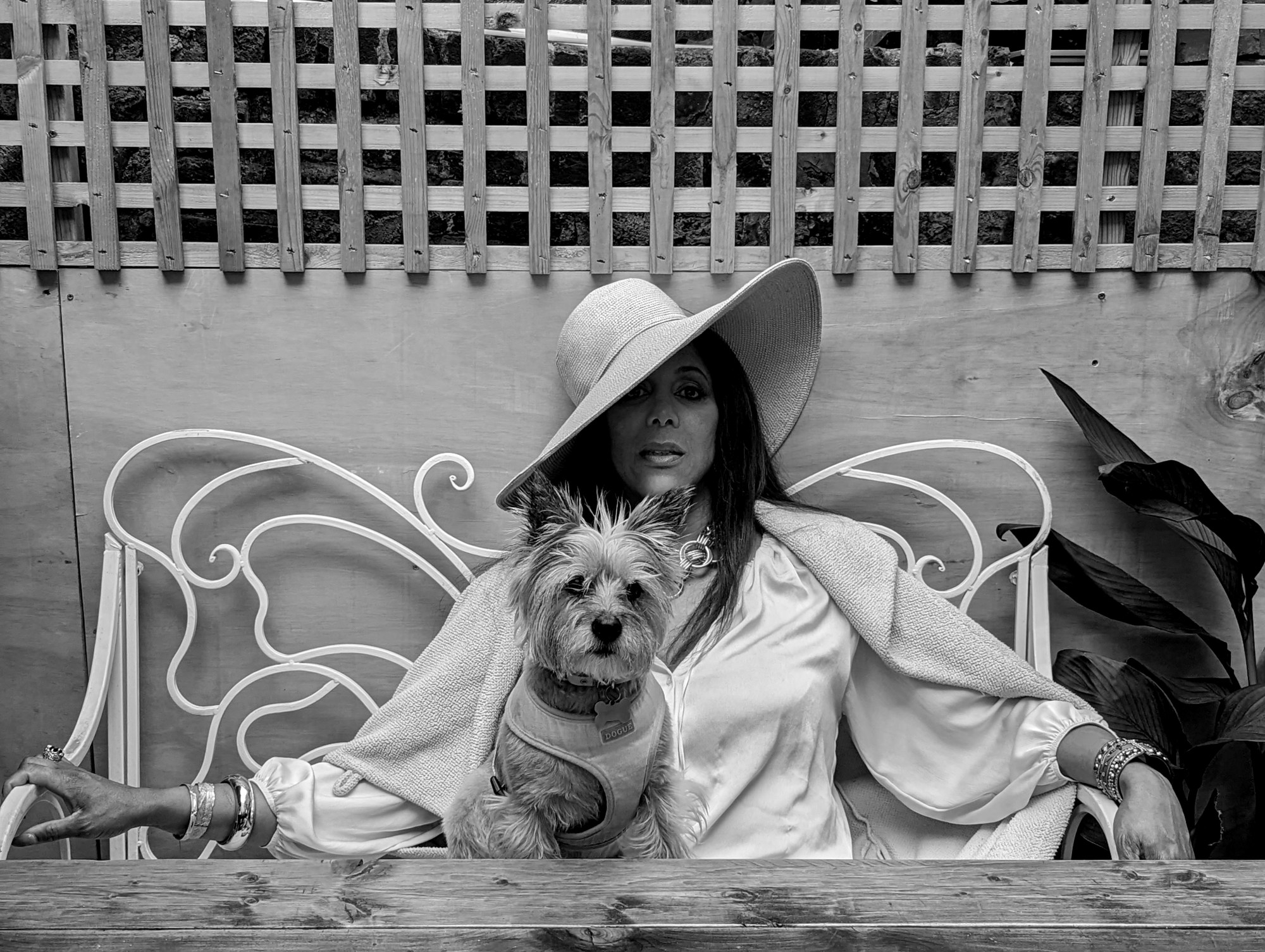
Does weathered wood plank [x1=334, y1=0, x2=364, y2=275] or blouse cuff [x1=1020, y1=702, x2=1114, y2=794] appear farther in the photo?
weathered wood plank [x1=334, y1=0, x2=364, y2=275]

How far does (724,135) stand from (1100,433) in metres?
1.11

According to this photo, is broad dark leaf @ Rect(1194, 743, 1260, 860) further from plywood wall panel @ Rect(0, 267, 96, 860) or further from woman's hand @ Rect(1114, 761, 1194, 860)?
plywood wall panel @ Rect(0, 267, 96, 860)

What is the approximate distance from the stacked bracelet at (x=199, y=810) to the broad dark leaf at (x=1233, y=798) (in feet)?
7.30

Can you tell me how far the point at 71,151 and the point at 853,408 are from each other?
1.96 meters

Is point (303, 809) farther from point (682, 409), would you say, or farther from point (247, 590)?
point (682, 409)

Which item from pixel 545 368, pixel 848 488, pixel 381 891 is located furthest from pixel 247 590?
pixel 848 488

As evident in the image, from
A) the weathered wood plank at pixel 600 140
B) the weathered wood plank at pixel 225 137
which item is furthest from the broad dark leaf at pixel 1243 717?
the weathered wood plank at pixel 225 137

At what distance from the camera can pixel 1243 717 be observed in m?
2.14

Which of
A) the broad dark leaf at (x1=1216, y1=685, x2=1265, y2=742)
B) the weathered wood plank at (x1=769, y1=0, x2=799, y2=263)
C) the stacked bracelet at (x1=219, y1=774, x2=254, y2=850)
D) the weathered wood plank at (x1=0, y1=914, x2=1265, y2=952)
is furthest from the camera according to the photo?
the weathered wood plank at (x1=769, y1=0, x2=799, y2=263)

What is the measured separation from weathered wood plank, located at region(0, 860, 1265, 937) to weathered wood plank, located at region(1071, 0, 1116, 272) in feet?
4.94

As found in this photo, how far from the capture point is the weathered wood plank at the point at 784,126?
231cm

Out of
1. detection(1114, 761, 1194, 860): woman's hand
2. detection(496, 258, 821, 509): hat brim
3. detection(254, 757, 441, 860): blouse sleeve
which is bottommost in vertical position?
detection(254, 757, 441, 860): blouse sleeve

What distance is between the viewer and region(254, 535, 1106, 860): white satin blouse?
199 cm

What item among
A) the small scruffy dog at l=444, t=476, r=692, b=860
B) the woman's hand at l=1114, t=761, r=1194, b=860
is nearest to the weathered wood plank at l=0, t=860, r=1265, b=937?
the small scruffy dog at l=444, t=476, r=692, b=860
